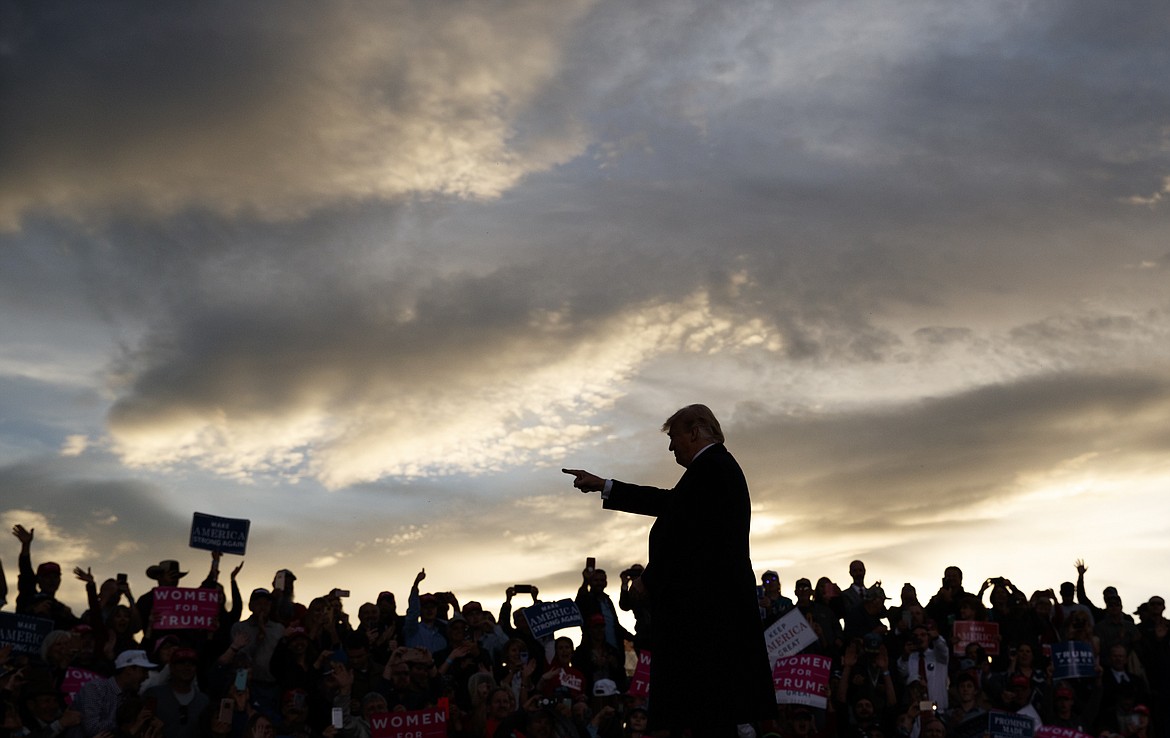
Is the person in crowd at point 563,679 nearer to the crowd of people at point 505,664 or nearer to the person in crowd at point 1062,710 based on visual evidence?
the crowd of people at point 505,664

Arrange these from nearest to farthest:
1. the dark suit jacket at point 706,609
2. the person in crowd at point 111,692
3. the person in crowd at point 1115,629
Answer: the dark suit jacket at point 706,609 < the person in crowd at point 111,692 < the person in crowd at point 1115,629

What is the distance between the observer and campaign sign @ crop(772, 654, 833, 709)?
51.0 ft

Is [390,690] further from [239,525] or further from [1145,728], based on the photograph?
[1145,728]

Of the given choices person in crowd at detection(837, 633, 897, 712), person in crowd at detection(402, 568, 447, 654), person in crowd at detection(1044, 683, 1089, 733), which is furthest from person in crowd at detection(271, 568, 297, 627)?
person in crowd at detection(1044, 683, 1089, 733)

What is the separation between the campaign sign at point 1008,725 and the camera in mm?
15898

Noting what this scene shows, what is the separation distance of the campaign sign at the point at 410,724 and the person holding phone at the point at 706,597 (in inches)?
302

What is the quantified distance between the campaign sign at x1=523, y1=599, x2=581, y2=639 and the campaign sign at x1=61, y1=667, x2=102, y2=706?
19.0ft

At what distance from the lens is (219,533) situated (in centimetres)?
1490

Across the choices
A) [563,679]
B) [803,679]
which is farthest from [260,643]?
[803,679]

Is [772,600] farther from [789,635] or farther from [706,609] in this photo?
[706,609]

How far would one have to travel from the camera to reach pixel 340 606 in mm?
15328

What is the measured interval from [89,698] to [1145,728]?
1362cm

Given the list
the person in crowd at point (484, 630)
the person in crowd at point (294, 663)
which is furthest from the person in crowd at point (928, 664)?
the person in crowd at point (294, 663)

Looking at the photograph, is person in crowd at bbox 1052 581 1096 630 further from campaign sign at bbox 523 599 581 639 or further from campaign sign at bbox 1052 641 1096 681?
campaign sign at bbox 523 599 581 639
